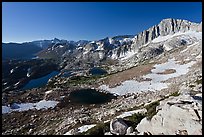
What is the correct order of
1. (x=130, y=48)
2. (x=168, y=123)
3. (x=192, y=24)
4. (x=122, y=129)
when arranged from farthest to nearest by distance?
(x=130, y=48), (x=192, y=24), (x=122, y=129), (x=168, y=123)

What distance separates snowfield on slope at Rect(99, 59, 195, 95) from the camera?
4976 cm

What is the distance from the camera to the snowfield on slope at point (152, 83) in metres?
49.8

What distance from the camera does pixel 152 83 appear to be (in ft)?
175

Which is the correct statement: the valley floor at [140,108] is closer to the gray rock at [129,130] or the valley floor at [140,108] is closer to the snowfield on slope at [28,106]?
the gray rock at [129,130]

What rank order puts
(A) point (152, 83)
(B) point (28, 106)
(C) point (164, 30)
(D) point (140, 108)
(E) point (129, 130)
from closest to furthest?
(E) point (129, 130)
(D) point (140, 108)
(B) point (28, 106)
(A) point (152, 83)
(C) point (164, 30)

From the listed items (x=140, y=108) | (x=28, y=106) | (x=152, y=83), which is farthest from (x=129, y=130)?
(x=152, y=83)

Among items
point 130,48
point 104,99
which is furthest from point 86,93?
point 130,48

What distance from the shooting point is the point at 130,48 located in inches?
7559

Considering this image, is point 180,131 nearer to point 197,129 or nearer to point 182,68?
point 197,129

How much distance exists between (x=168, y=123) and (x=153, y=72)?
51.5 m

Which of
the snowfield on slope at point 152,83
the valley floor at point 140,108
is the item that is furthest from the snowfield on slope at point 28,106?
the snowfield on slope at point 152,83

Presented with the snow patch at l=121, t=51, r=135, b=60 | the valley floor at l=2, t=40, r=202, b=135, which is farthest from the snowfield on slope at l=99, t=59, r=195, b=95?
the snow patch at l=121, t=51, r=135, b=60

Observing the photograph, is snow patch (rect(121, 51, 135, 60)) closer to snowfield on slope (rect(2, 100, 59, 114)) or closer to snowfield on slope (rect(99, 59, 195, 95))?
snowfield on slope (rect(99, 59, 195, 95))

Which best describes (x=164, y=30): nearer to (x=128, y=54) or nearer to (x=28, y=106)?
(x=128, y=54)
